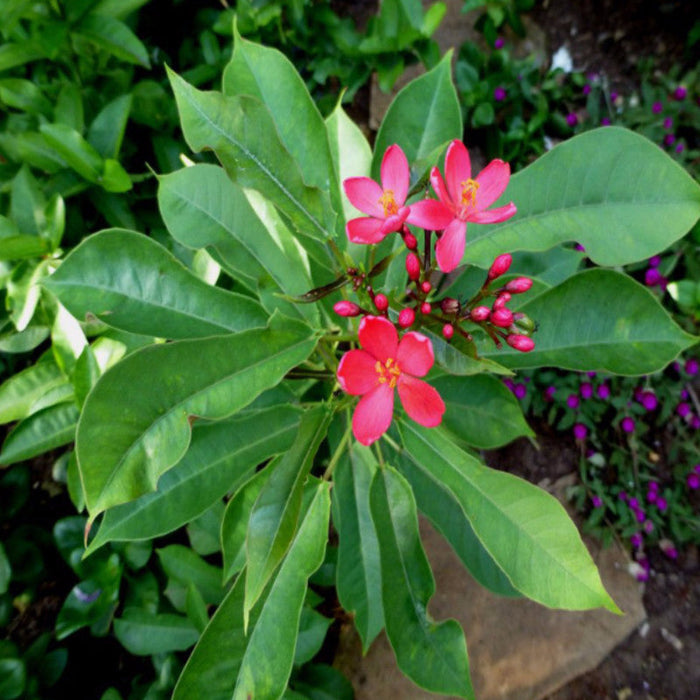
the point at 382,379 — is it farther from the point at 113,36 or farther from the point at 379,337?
the point at 113,36

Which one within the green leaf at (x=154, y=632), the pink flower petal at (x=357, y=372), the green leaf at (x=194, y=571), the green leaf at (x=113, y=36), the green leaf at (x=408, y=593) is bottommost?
the green leaf at (x=154, y=632)

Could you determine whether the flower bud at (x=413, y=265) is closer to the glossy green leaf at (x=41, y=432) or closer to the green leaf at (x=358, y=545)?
the green leaf at (x=358, y=545)

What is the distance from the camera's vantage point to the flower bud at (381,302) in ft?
3.27

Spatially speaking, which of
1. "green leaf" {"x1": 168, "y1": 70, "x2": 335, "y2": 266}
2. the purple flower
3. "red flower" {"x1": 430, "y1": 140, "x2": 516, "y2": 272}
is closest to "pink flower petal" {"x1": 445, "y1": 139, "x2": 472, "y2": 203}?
"red flower" {"x1": 430, "y1": 140, "x2": 516, "y2": 272}

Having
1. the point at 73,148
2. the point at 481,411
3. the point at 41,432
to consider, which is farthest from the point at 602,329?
the point at 73,148

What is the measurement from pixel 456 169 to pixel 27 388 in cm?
114

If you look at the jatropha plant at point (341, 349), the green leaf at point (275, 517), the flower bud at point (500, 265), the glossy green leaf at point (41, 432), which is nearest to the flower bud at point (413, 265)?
the jatropha plant at point (341, 349)

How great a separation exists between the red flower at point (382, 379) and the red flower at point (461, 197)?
0.13 m

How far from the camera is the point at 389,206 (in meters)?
1.03

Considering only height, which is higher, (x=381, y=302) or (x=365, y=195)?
(x=365, y=195)

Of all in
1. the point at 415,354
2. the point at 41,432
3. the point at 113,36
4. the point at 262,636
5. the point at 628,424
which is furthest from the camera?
the point at 628,424

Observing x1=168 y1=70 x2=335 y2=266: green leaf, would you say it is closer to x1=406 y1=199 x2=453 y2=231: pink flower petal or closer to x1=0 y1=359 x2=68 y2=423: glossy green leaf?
x1=406 y1=199 x2=453 y2=231: pink flower petal

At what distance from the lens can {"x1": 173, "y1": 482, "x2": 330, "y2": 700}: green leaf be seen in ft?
3.62

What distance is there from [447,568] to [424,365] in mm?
1360
